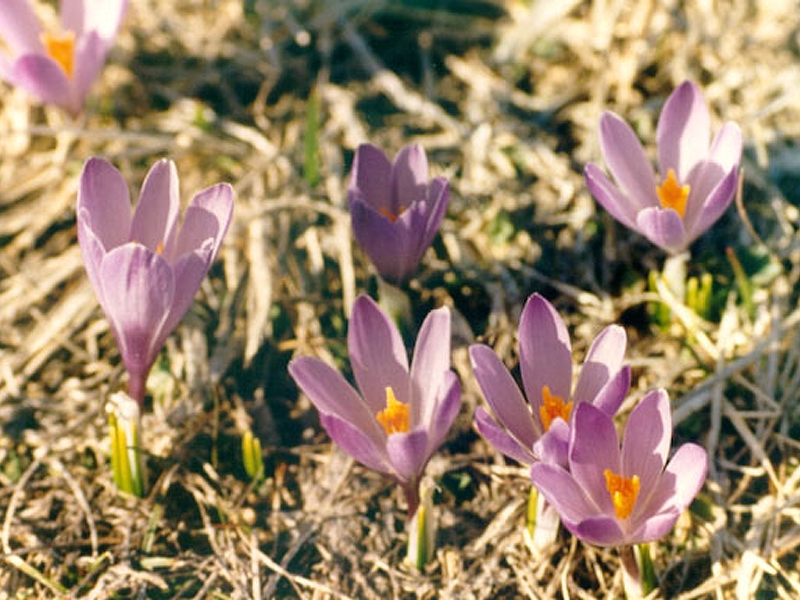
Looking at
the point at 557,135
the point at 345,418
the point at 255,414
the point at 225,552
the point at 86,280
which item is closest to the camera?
the point at 345,418

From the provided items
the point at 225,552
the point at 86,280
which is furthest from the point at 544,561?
the point at 86,280

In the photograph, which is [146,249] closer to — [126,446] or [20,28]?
[126,446]

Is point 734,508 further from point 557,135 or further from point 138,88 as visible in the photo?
point 138,88

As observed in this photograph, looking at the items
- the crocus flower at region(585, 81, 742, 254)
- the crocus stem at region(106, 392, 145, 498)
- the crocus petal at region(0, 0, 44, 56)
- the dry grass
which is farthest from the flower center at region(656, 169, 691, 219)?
the crocus petal at region(0, 0, 44, 56)

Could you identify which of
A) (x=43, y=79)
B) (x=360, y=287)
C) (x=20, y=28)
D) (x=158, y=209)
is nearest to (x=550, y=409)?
(x=360, y=287)

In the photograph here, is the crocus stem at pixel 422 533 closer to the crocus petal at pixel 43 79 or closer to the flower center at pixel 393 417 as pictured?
the flower center at pixel 393 417

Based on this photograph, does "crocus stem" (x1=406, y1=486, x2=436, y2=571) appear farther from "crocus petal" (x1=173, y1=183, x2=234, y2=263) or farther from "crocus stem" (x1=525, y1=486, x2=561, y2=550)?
"crocus petal" (x1=173, y1=183, x2=234, y2=263)

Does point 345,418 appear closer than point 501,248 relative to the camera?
Yes
